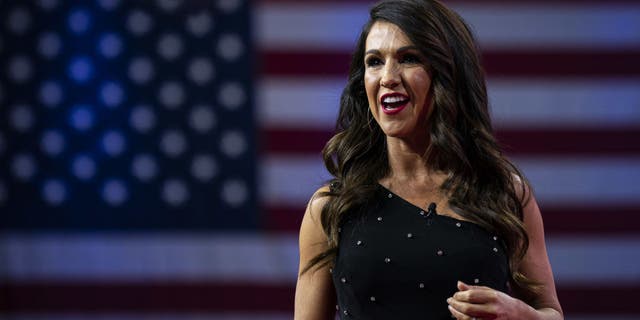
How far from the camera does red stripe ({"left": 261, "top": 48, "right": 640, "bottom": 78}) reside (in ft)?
14.3

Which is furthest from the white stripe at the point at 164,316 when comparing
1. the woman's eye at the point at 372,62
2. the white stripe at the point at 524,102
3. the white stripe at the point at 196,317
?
the woman's eye at the point at 372,62

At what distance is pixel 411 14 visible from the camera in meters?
1.73

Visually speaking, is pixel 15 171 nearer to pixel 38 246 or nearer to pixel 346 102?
pixel 38 246

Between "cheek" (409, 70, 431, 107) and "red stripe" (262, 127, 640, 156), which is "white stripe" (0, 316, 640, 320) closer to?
"red stripe" (262, 127, 640, 156)

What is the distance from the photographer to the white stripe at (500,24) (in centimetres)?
435

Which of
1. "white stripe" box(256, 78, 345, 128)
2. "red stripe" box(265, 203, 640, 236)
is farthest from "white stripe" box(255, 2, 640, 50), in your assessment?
"red stripe" box(265, 203, 640, 236)

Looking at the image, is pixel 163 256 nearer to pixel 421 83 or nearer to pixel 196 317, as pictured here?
pixel 196 317

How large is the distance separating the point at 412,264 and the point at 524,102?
9.43 feet

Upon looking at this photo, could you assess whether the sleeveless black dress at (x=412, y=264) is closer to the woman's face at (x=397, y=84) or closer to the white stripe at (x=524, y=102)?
the woman's face at (x=397, y=84)

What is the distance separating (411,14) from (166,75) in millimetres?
2881

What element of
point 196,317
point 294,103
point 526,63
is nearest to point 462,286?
point 294,103

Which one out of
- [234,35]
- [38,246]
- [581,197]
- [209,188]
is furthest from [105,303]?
[581,197]

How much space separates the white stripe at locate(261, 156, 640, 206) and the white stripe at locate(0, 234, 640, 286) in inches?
8.2

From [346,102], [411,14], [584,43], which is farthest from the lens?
[584,43]
